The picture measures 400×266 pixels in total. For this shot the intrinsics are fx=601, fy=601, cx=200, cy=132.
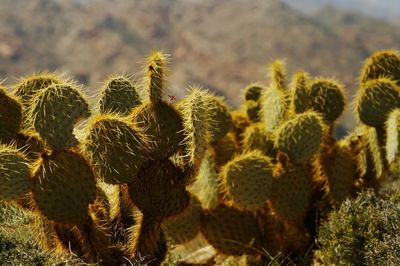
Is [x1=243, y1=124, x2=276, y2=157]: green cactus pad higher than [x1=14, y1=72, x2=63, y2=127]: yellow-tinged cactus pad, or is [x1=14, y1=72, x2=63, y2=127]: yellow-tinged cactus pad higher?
[x1=14, y1=72, x2=63, y2=127]: yellow-tinged cactus pad

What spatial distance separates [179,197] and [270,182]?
48.2 inches

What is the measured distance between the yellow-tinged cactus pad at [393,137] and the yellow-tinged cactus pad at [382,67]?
0.83 metres

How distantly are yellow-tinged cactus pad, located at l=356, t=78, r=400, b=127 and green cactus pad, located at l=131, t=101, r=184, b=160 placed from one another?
223 cm

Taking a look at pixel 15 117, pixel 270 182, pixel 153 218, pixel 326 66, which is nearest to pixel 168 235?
pixel 270 182

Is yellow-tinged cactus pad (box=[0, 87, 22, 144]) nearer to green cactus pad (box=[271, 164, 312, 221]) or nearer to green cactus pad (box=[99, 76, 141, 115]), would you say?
green cactus pad (box=[99, 76, 141, 115])

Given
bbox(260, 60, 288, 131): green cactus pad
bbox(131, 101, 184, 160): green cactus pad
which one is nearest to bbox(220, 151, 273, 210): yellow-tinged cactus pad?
bbox(260, 60, 288, 131): green cactus pad

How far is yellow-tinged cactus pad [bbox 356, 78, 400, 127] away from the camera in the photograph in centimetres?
541

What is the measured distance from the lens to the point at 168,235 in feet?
17.9

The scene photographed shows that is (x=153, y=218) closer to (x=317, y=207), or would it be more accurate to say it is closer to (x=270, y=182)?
(x=270, y=182)

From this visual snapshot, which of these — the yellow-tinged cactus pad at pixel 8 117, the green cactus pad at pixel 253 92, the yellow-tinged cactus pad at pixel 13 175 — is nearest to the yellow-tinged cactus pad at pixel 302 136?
the green cactus pad at pixel 253 92

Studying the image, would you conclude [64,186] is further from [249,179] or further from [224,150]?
[224,150]

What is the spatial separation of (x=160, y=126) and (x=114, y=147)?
37 centimetres

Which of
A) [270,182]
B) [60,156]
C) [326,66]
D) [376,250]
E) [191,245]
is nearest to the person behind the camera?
[60,156]

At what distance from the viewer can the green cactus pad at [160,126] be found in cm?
383
